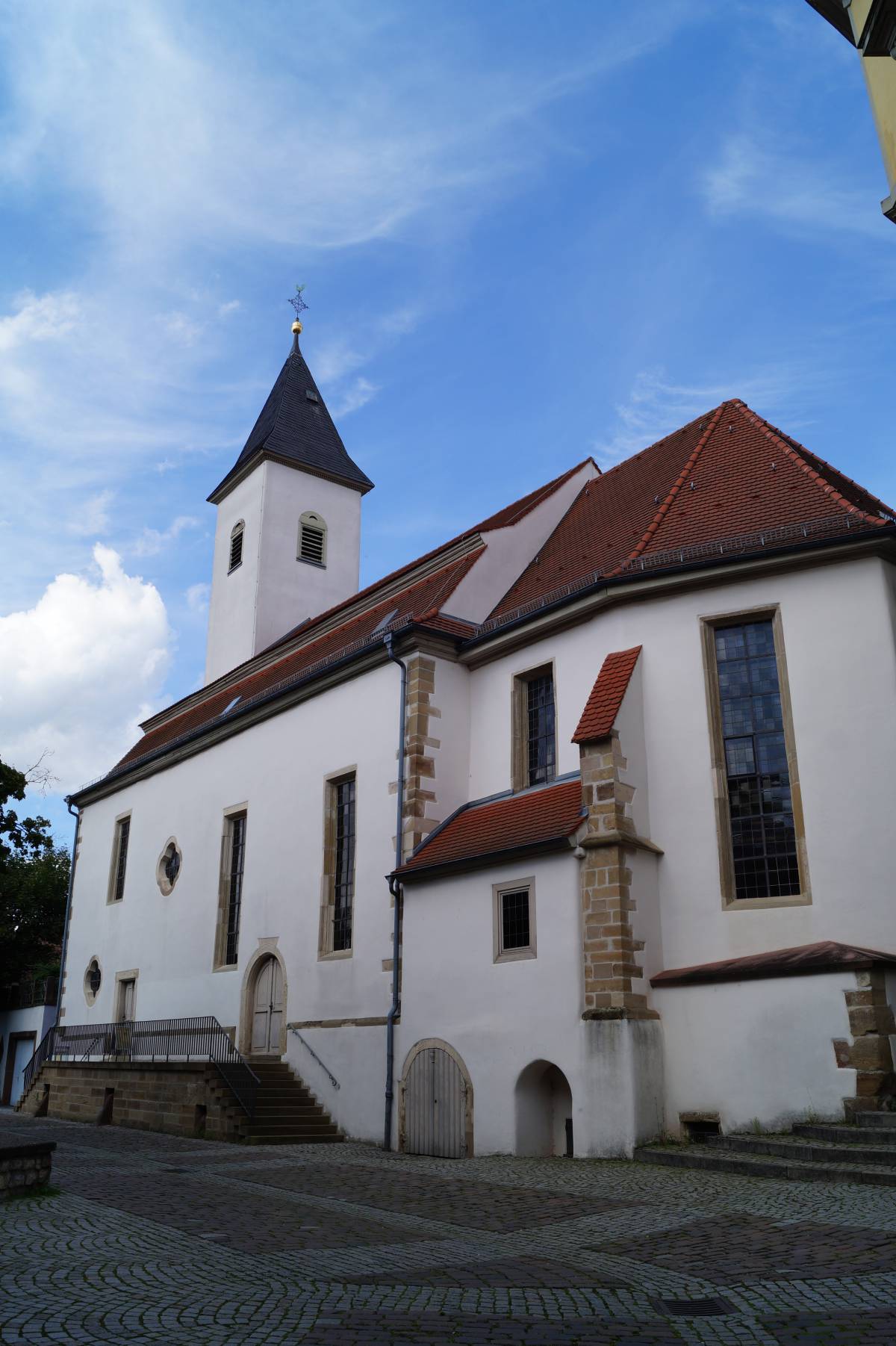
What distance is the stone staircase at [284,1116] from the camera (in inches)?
603

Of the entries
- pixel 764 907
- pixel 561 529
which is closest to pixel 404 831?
pixel 764 907

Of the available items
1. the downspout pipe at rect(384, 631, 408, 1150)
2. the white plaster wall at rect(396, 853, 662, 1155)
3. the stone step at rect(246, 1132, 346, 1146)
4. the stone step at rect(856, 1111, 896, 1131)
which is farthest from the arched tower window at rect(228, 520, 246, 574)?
the stone step at rect(856, 1111, 896, 1131)

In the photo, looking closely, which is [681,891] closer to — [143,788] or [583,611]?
[583,611]

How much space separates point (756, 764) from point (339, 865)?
724 cm

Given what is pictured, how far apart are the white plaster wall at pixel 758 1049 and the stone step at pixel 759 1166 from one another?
70 cm

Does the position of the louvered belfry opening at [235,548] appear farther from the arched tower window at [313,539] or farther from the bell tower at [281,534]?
the arched tower window at [313,539]

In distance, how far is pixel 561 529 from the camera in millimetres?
19875

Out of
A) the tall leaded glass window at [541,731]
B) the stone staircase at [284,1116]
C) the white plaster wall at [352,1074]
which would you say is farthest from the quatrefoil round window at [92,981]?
the tall leaded glass window at [541,731]

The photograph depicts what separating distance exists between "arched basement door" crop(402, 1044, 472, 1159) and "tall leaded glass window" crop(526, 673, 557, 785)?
4016 millimetres

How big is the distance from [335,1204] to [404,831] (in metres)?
7.23

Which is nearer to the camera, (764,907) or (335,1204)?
(335,1204)

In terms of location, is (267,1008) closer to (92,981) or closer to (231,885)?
(231,885)

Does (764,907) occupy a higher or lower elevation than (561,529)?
lower

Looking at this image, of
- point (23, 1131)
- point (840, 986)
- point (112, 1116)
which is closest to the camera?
point (840, 986)
